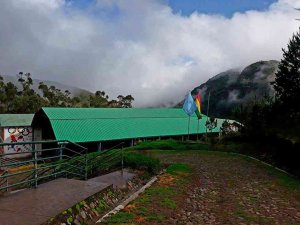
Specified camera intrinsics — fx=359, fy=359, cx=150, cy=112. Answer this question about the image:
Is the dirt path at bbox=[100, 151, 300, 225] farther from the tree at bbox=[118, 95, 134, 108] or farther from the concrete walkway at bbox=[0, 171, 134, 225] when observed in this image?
the tree at bbox=[118, 95, 134, 108]

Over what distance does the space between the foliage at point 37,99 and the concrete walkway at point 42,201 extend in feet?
172

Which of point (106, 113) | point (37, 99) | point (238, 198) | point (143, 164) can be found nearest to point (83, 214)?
point (238, 198)

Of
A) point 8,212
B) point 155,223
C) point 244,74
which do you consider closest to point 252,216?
point 155,223

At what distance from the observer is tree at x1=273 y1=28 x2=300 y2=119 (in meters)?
30.8

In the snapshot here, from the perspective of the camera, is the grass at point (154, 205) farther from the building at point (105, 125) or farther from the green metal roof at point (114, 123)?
the green metal roof at point (114, 123)

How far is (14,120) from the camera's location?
3791 cm

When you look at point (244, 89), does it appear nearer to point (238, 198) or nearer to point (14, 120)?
point (14, 120)

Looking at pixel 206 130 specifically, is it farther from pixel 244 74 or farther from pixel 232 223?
pixel 244 74

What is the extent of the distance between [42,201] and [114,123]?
3275 centimetres

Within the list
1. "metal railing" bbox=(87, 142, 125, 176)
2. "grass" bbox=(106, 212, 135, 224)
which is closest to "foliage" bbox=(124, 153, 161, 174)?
"metal railing" bbox=(87, 142, 125, 176)

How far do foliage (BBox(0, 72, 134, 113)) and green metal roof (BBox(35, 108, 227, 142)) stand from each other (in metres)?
22.0

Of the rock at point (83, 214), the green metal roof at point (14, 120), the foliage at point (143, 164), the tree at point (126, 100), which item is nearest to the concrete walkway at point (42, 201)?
the rock at point (83, 214)

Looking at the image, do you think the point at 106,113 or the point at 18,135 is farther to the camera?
the point at 106,113

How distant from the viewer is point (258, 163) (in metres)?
20.2
